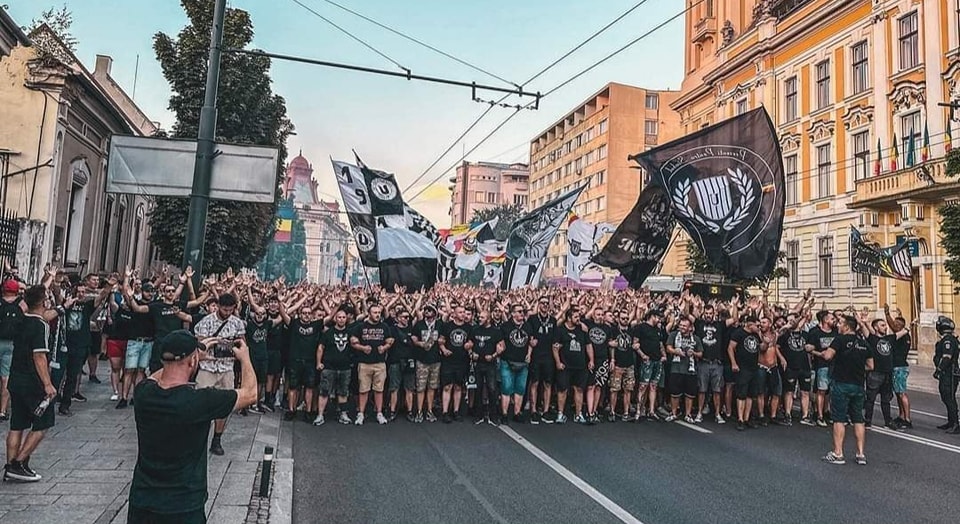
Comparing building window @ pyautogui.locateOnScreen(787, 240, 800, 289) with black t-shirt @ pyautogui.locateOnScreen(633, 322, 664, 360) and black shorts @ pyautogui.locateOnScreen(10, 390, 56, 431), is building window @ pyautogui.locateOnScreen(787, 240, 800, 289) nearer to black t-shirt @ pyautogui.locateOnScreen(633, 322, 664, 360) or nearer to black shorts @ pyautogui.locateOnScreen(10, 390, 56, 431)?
black t-shirt @ pyautogui.locateOnScreen(633, 322, 664, 360)

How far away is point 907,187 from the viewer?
22.6 m

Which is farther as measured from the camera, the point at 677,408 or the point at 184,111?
the point at 184,111

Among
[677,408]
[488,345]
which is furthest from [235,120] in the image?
[677,408]

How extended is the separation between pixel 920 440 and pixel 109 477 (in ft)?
36.2

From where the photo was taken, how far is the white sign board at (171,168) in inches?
346

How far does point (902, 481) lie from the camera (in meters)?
7.10

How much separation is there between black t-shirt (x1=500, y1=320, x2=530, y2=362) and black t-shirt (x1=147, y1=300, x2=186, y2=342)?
16.5 ft

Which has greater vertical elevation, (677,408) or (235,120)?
(235,120)

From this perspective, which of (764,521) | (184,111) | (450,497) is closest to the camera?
(764,521)

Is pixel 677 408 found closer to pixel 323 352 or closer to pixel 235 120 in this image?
pixel 323 352

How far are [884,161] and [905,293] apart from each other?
5.61 m

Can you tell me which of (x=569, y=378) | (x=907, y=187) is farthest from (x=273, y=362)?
(x=907, y=187)

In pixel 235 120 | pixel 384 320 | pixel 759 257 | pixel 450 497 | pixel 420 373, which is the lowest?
pixel 450 497

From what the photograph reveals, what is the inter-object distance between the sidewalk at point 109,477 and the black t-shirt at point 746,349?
745 cm
